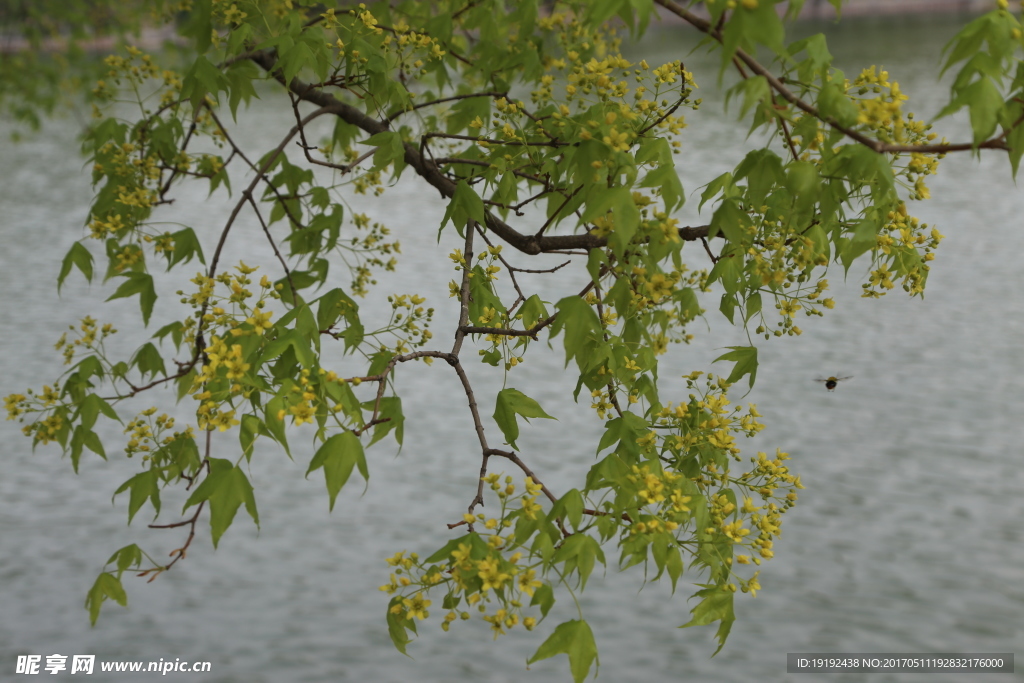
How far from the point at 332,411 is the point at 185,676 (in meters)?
3.70

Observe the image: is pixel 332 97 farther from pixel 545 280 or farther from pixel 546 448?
pixel 545 280

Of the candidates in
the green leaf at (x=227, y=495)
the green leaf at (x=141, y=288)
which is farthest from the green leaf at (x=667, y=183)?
the green leaf at (x=141, y=288)

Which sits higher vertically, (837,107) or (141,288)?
(141,288)

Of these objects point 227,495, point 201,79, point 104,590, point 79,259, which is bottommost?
point 104,590

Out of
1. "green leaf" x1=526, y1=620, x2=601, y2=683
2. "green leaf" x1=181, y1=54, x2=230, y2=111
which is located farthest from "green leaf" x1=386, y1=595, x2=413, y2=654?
"green leaf" x1=181, y1=54, x2=230, y2=111

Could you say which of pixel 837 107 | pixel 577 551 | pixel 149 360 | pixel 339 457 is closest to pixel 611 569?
pixel 149 360

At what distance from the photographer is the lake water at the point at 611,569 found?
5.07 metres

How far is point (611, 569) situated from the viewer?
562cm

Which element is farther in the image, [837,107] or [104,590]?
[104,590]

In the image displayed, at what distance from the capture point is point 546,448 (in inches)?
279

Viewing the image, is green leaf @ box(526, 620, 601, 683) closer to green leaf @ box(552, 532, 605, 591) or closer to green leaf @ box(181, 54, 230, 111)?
green leaf @ box(552, 532, 605, 591)

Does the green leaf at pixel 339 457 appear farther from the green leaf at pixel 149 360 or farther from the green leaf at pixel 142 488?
the green leaf at pixel 149 360

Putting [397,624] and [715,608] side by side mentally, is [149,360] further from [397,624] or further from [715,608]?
[715,608]

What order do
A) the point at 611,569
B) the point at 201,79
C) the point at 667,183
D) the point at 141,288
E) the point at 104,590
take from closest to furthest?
the point at 667,183
the point at 104,590
the point at 201,79
the point at 141,288
the point at 611,569
